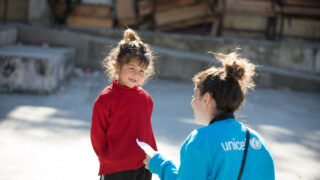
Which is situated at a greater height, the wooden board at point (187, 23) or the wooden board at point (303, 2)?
the wooden board at point (303, 2)

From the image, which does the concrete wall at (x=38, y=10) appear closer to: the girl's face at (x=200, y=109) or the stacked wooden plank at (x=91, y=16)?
the stacked wooden plank at (x=91, y=16)

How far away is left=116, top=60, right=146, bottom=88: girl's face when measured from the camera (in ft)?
7.54

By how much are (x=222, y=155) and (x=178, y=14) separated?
7.45 meters

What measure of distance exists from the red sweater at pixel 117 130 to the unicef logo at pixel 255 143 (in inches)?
34.2

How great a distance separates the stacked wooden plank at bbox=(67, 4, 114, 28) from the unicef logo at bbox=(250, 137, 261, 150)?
24.3 feet

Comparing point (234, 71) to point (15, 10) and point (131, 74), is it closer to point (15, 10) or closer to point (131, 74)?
point (131, 74)

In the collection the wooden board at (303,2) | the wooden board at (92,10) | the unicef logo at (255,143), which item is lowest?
the unicef logo at (255,143)

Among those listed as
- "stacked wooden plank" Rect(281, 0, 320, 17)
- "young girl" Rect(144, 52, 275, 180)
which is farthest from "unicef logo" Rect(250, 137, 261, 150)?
"stacked wooden plank" Rect(281, 0, 320, 17)

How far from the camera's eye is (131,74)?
2.29 m

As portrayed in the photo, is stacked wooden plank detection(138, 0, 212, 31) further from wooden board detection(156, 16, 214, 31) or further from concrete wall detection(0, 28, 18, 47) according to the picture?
concrete wall detection(0, 28, 18, 47)

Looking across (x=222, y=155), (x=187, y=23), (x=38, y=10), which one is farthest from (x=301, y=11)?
(x=222, y=155)

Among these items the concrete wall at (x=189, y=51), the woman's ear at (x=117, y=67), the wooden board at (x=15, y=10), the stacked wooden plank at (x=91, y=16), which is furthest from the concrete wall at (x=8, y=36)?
the woman's ear at (x=117, y=67)

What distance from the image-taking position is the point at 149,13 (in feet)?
28.6

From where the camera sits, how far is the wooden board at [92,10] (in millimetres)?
8641
